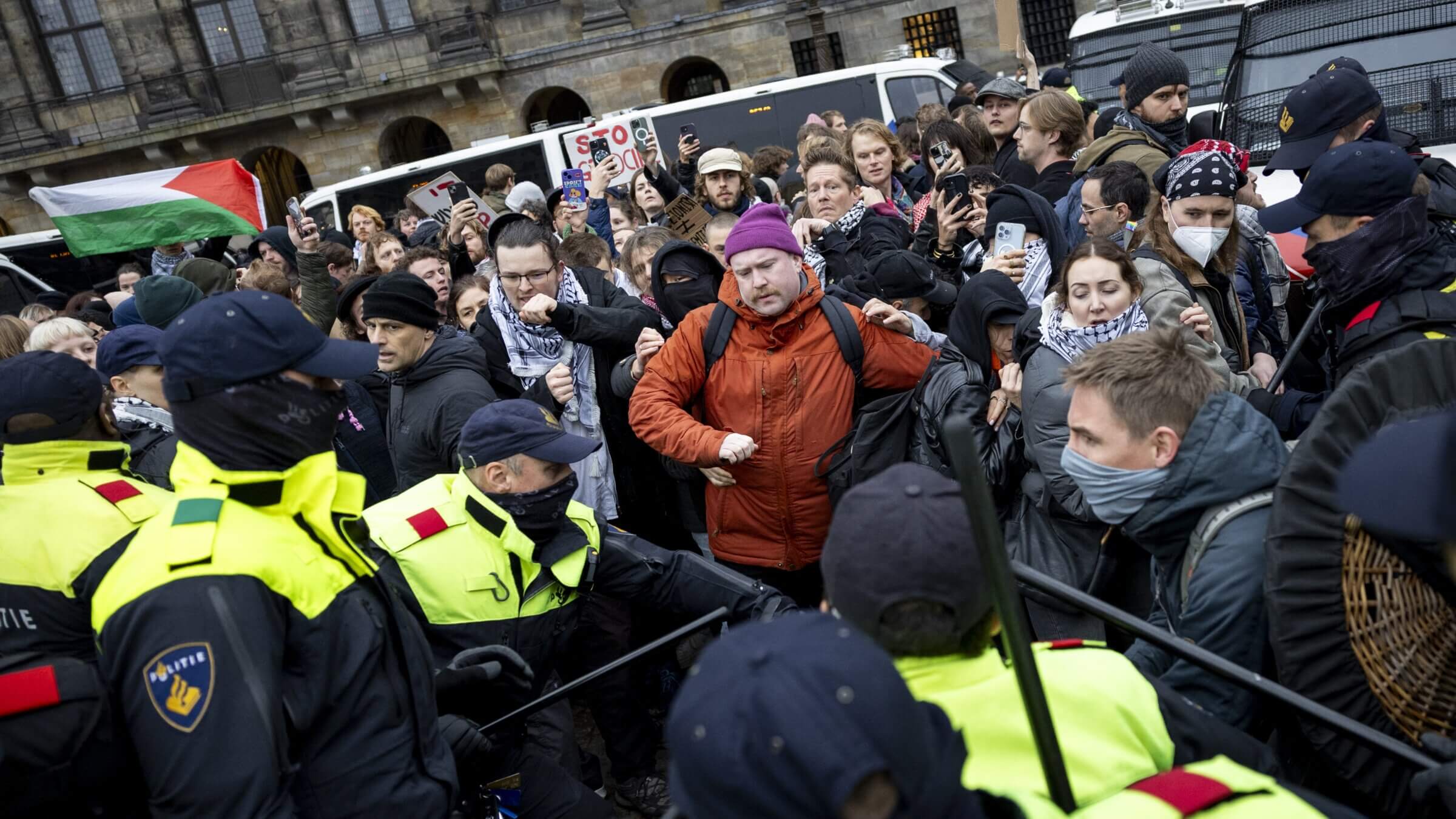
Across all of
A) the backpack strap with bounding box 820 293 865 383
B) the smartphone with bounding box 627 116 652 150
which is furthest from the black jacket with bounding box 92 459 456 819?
the smartphone with bounding box 627 116 652 150

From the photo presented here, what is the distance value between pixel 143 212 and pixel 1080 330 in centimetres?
906

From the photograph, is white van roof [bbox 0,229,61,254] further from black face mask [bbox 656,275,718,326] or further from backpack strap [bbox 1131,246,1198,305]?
backpack strap [bbox 1131,246,1198,305]

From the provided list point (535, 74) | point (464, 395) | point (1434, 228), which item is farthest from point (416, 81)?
point (1434, 228)

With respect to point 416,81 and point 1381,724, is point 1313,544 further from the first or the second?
point 416,81

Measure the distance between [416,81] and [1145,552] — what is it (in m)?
22.9

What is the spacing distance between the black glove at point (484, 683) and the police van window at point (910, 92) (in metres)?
11.9

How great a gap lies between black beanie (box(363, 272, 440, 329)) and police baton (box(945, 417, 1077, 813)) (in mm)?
3310

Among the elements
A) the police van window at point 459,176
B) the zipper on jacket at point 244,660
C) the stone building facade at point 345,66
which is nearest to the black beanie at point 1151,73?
the zipper on jacket at point 244,660

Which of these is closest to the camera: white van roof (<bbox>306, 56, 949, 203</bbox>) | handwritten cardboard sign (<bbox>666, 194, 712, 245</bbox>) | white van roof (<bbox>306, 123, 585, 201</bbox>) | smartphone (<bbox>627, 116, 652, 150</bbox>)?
handwritten cardboard sign (<bbox>666, 194, 712, 245</bbox>)

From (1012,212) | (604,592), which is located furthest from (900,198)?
(604,592)

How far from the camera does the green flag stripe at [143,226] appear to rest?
31.0 feet

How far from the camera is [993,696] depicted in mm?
1589

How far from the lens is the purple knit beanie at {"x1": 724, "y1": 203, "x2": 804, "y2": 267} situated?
12.3 feet

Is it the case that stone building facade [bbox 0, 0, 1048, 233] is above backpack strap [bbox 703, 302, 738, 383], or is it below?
above
